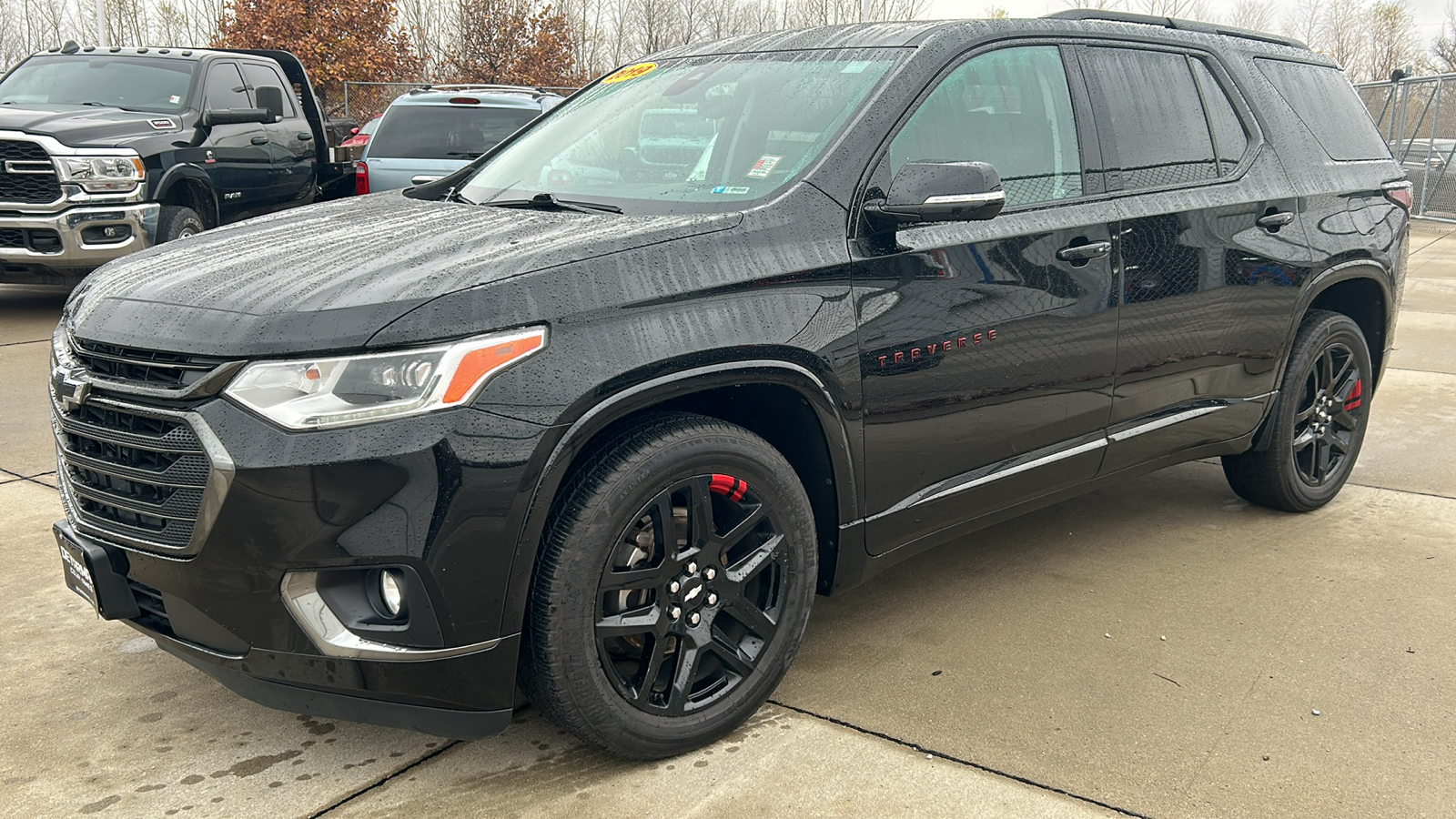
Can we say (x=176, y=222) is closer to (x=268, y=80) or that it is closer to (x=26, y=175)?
(x=26, y=175)

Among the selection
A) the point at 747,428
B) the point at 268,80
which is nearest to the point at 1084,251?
the point at 747,428

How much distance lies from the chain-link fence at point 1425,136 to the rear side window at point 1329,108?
14.2 meters

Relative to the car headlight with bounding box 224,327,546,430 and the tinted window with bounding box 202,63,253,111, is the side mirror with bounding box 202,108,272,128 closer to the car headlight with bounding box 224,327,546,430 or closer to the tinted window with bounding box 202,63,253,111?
the tinted window with bounding box 202,63,253,111

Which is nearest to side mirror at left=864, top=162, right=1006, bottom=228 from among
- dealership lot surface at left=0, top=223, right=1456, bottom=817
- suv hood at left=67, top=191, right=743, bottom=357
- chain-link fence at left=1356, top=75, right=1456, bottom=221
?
suv hood at left=67, top=191, right=743, bottom=357

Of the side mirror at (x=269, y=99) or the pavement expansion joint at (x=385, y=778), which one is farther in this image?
the side mirror at (x=269, y=99)

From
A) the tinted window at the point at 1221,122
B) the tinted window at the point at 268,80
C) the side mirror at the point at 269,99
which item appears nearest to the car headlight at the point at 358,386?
the tinted window at the point at 1221,122

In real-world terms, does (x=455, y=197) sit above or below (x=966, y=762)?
above

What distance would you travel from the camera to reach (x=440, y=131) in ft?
31.7

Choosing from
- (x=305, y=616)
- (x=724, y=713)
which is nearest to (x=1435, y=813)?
(x=724, y=713)

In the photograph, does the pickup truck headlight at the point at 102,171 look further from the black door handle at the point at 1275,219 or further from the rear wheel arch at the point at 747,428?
the black door handle at the point at 1275,219

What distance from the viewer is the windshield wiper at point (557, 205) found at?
10.5 ft

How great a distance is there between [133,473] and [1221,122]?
141 inches

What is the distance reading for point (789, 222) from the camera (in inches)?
118

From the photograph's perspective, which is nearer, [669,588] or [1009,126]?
[669,588]
